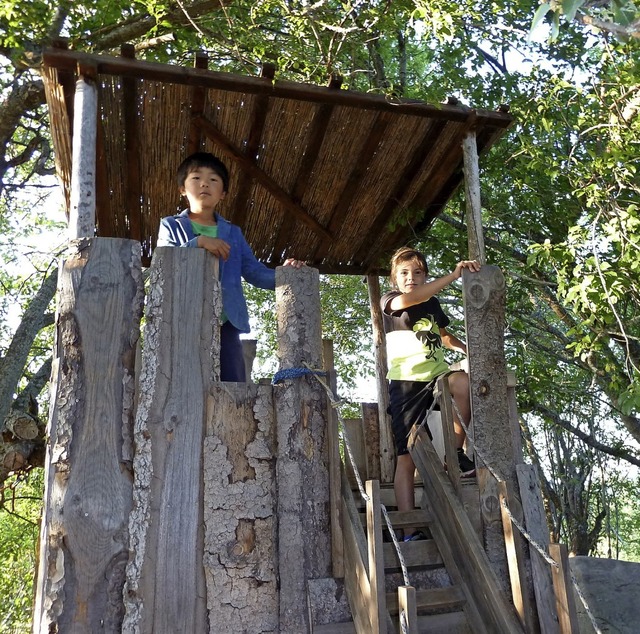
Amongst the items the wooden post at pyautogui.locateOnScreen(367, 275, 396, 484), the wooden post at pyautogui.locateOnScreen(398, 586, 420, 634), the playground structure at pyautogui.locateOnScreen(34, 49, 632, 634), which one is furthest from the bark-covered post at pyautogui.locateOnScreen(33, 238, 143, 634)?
the wooden post at pyautogui.locateOnScreen(367, 275, 396, 484)

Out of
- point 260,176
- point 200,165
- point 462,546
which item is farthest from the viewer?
point 260,176

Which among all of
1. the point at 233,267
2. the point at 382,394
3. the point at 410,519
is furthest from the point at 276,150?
the point at 410,519

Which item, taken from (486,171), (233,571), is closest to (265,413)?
(233,571)

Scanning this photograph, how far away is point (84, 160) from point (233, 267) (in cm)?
111

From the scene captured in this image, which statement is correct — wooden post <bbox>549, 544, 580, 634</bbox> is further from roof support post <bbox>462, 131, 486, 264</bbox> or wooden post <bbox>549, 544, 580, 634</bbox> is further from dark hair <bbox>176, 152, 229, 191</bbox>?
dark hair <bbox>176, 152, 229, 191</bbox>

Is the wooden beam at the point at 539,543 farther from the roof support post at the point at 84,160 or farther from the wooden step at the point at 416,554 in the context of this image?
the roof support post at the point at 84,160

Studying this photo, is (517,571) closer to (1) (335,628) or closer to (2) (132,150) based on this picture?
(1) (335,628)

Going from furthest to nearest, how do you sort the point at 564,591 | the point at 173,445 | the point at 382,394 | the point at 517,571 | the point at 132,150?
the point at 382,394 < the point at 132,150 < the point at 517,571 < the point at 173,445 < the point at 564,591

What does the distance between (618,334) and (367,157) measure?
249cm

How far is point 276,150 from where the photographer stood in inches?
205

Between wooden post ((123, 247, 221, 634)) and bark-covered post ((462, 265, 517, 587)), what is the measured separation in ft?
4.53

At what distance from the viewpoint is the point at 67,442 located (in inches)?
111

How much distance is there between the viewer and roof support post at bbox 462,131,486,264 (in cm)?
450

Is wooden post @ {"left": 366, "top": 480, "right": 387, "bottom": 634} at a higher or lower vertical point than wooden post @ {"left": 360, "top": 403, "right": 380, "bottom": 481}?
lower
